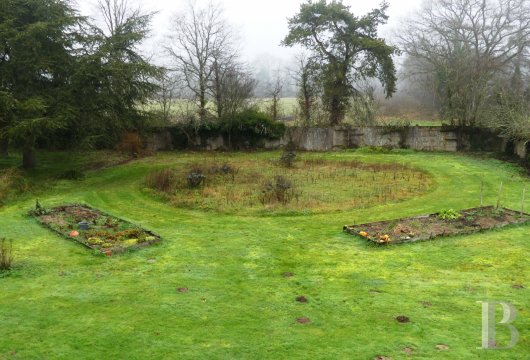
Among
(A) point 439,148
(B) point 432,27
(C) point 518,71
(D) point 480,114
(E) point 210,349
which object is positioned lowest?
(E) point 210,349

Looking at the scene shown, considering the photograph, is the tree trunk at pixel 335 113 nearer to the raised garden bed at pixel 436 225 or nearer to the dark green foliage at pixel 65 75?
the dark green foliage at pixel 65 75

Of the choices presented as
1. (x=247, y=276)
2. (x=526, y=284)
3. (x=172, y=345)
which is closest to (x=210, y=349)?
(x=172, y=345)

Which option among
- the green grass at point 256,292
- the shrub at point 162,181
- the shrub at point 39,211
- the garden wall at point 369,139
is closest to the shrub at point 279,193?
the green grass at point 256,292

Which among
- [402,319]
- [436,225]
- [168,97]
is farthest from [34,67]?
[402,319]

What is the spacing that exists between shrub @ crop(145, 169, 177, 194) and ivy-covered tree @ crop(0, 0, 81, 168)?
355 cm

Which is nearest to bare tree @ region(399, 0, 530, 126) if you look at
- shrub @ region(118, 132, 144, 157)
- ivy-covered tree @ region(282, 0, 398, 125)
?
ivy-covered tree @ region(282, 0, 398, 125)

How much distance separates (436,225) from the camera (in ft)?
36.0

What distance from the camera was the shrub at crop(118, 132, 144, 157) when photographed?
2458 cm

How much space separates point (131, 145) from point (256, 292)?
19.2 meters

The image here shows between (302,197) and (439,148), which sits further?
(439,148)

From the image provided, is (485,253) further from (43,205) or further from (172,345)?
(43,205)

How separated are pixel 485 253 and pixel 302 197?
6.20 meters

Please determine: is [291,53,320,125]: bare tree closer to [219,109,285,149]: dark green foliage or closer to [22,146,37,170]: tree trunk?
[219,109,285,149]: dark green foliage

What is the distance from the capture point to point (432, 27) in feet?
127
